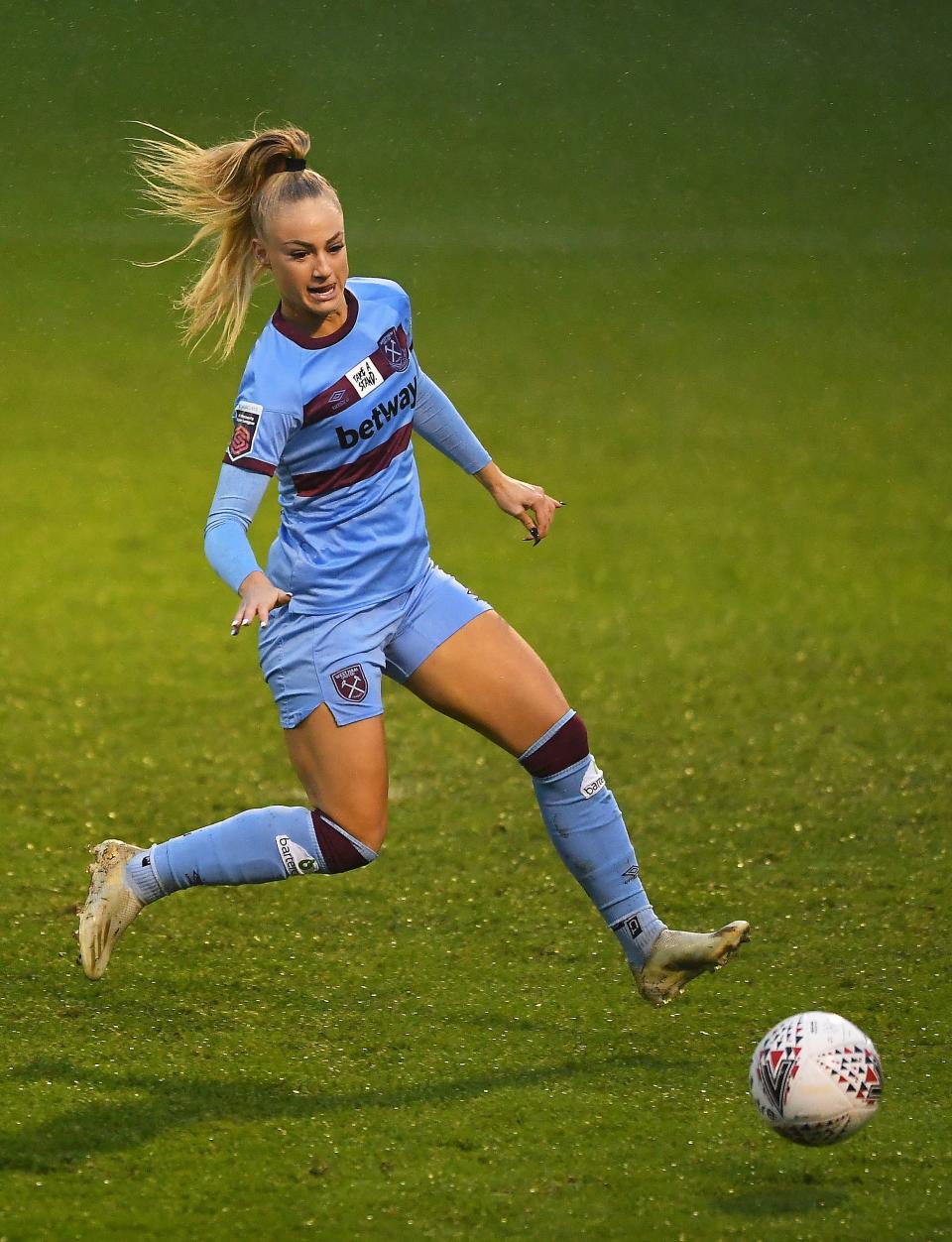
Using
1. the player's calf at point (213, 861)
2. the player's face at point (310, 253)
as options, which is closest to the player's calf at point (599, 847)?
the player's calf at point (213, 861)

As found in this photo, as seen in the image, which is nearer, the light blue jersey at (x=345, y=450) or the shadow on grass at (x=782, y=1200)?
the shadow on grass at (x=782, y=1200)

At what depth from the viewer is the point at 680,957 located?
458 cm

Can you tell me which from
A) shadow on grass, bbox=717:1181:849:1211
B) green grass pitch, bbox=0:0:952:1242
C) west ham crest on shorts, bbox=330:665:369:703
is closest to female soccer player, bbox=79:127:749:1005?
west ham crest on shorts, bbox=330:665:369:703

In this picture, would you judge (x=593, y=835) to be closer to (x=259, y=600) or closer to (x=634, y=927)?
(x=634, y=927)

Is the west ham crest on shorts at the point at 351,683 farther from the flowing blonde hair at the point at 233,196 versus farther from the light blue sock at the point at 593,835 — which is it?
the flowing blonde hair at the point at 233,196

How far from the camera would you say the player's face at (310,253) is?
4.31 metres

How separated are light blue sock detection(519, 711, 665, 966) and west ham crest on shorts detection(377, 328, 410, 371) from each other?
39.5 inches

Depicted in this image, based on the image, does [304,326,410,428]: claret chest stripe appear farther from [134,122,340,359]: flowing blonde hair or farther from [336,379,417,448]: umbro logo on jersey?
[134,122,340,359]: flowing blonde hair

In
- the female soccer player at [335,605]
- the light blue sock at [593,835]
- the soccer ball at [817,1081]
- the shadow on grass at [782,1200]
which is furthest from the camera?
the light blue sock at [593,835]

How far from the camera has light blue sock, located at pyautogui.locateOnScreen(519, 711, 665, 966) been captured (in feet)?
15.4

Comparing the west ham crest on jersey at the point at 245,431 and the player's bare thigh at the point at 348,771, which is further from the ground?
the west ham crest on jersey at the point at 245,431

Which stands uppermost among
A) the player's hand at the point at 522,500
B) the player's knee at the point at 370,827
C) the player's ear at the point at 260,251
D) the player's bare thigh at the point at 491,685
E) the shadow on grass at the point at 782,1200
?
the player's ear at the point at 260,251

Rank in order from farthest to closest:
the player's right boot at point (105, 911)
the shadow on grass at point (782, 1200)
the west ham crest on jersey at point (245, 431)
A: the player's right boot at point (105, 911)
the west ham crest on jersey at point (245, 431)
the shadow on grass at point (782, 1200)

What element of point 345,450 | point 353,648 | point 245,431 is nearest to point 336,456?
point 345,450
